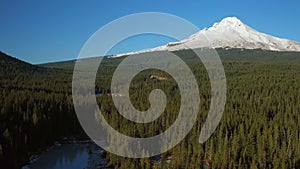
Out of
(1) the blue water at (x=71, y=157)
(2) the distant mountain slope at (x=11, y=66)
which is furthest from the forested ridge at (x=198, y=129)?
(2) the distant mountain slope at (x=11, y=66)

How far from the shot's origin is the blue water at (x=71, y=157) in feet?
143

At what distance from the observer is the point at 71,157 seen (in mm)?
48656

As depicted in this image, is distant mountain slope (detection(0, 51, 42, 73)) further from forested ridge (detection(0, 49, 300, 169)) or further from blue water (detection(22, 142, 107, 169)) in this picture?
blue water (detection(22, 142, 107, 169))

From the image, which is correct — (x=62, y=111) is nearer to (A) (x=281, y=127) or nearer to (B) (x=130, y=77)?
(A) (x=281, y=127)

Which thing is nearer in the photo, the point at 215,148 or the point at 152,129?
the point at 215,148

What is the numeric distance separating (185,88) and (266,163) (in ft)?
197

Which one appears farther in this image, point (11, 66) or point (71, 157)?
point (11, 66)

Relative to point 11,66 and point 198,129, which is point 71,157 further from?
point 11,66

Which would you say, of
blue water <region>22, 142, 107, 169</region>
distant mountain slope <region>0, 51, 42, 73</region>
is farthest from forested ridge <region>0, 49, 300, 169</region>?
distant mountain slope <region>0, 51, 42, 73</region>

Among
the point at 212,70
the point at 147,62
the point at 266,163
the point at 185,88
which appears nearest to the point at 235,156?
the point at 266,163

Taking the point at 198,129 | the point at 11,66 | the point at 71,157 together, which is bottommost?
the point at 71,157

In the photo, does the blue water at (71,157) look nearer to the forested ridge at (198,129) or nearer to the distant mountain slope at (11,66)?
the forested ridge at (198,129)

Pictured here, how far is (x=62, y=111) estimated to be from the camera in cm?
6166

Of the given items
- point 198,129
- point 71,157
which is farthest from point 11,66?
point 198,129
